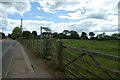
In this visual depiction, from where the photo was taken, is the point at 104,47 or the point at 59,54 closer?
the point at 59,54

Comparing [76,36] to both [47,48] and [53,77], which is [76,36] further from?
[53,77]

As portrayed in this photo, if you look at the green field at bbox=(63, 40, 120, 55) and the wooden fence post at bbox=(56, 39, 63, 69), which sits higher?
the wooden fence post at bbox=(56, 39, 63, 69)

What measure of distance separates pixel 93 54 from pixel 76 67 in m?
2.77

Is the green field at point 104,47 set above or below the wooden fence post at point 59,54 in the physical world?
below

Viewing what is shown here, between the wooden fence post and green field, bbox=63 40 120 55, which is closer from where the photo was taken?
the wooden fence post

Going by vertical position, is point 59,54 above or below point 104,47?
above

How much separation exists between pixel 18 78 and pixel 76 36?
2219 inches

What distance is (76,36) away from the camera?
2598 inches

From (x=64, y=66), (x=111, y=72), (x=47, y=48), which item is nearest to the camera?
(x=111, y=72)

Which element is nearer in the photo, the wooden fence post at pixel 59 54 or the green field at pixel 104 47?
the wooden fence post at pixel 59 54

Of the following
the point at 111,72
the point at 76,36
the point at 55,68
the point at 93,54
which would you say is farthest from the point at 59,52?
the point at 76,36

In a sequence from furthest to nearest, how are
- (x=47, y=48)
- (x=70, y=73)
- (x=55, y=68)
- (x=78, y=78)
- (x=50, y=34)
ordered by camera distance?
(x=50, y=34), (x=47, y=48), (x=55, y=68), (x=70, y=73), (x=78, y=78)

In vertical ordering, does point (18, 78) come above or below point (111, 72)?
below

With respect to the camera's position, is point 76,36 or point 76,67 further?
point 76,36
